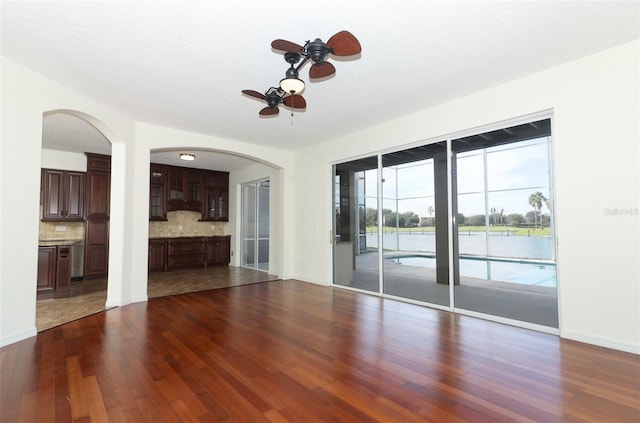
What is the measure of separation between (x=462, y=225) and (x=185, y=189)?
6985mm

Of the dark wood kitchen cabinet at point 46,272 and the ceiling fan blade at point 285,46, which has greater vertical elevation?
the ceiling fan blade at point 285,46

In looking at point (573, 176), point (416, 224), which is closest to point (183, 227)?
point (416, 224)

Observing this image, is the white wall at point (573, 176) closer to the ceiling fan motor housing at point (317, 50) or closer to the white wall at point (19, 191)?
the white wall at point (19, 191)

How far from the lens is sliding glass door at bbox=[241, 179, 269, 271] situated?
8.19m

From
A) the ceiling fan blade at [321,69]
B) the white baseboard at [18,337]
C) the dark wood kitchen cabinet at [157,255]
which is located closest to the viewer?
the ceiling fan blade at [321,69]

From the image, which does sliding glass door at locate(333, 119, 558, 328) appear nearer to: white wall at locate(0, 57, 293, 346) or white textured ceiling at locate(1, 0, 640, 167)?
white textured ceiling at locate(1, 0, 640, 167)

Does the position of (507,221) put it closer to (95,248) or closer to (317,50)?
(317,50)

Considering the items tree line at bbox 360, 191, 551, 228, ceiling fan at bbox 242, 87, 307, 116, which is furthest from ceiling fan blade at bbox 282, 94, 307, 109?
tree line at bbox 360, 191, 551, 228

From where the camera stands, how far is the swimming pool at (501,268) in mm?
3921

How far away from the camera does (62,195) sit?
6.27 meters

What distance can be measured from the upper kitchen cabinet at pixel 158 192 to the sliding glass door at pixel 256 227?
2.13m

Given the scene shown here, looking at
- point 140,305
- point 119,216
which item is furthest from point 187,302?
point 119,216

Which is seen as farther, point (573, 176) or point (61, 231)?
point (61, 231)

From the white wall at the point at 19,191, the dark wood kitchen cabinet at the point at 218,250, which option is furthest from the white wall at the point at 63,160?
the white wall at the point at 19,191
